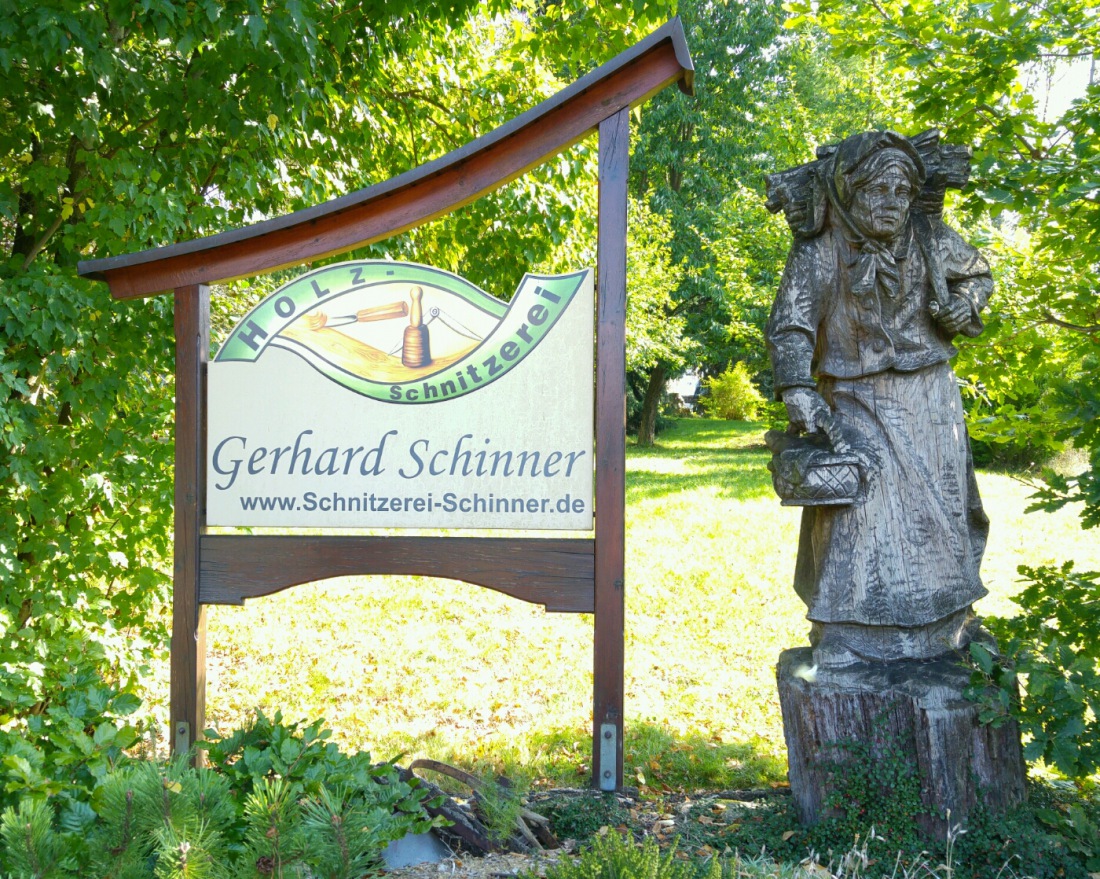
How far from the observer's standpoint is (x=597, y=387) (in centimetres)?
306

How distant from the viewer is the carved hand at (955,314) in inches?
129

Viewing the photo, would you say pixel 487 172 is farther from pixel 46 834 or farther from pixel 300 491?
pixel 46 834

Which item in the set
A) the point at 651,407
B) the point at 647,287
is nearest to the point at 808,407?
the point at 647,287

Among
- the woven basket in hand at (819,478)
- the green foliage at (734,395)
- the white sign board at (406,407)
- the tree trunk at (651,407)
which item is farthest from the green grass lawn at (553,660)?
the green foliage at (734,395)

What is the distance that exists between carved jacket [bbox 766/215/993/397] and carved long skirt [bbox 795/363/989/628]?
87 mm

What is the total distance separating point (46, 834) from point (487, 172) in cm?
231

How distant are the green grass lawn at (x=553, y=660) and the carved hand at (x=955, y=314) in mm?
1029

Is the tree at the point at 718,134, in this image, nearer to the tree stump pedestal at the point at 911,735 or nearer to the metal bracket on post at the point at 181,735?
the tree stump pedestal at the point at 911,735

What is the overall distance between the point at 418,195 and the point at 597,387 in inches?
36.5

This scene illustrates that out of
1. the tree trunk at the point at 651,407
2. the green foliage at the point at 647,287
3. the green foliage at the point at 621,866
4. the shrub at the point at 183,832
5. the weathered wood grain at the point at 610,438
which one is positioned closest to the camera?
the shrub at the point at 183,832

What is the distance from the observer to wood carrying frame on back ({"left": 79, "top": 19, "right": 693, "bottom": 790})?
9.98ft

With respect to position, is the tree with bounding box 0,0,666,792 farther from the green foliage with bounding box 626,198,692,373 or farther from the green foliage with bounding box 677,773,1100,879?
the green foliage with bounding box 626,198,692,373

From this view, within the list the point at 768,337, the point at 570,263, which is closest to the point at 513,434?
the point at 768,337

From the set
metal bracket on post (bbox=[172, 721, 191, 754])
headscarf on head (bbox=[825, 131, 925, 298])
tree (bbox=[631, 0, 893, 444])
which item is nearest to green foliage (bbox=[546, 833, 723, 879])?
metal bracket on post (bbox=[172, 721, 191, 754])
